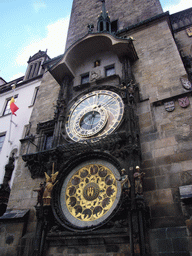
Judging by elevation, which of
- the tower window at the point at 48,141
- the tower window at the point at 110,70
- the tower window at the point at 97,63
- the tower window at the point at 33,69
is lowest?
the tower window at the point at 48,141

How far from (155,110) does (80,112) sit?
3.42 metres

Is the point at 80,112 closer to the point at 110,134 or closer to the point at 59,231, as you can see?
the point at 110,134

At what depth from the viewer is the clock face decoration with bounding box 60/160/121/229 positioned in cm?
756

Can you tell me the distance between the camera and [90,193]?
8.10 metres

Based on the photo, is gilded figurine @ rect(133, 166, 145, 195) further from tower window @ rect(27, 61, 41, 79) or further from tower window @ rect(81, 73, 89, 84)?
tower window @ rect(27, 61, 41, 79)

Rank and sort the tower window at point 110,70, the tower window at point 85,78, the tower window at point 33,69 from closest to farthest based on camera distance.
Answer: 1. the tower window at point 110,70
2. the tower window at point 85,78
3. the tower window at point 33,69

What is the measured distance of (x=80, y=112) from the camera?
10.6 meters

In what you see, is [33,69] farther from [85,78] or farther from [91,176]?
[91,176]

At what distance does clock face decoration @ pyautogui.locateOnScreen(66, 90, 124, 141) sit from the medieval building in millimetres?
50

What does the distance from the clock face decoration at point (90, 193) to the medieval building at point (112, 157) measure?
36mm

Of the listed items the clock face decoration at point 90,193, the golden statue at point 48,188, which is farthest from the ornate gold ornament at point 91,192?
the golden statue at point 48,188

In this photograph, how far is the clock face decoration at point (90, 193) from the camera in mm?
7559

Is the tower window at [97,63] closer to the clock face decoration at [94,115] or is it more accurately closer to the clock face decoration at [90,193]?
the clock face decoration at [94,115]

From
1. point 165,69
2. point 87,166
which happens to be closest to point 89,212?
point 87,166
